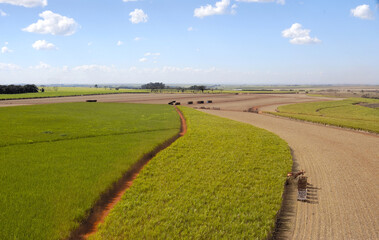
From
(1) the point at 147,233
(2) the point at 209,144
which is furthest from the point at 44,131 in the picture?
(1) the point at 147,233

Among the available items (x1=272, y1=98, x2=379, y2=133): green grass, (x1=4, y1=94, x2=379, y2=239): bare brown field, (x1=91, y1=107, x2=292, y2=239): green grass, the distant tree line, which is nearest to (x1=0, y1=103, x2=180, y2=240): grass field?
(x1=91, y1=107, x2=292, y2=239): green grass

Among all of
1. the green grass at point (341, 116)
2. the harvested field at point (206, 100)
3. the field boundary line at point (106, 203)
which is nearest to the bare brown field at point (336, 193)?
the field boundary line at point (106, 203)

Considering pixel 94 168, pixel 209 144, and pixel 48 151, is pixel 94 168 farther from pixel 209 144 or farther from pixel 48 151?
pixel 209 144

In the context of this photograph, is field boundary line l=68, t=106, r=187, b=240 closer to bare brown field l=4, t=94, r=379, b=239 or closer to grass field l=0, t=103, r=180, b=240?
grass field l=0, t=103, r=180, b=240

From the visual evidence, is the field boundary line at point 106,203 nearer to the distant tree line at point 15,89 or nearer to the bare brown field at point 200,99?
the bare brown field at point 200,99

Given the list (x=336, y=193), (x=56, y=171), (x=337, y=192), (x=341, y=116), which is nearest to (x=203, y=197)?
(x=336, y=193)

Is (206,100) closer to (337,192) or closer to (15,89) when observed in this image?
(337,192)
